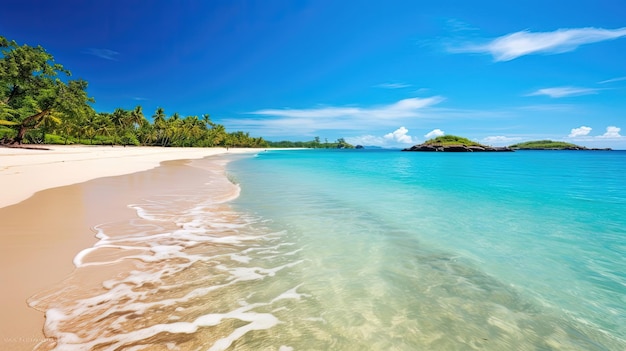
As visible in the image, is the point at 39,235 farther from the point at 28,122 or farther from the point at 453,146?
the point at 453,146

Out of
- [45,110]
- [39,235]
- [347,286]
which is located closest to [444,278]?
[347,286]

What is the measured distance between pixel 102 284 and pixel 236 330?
247 cm

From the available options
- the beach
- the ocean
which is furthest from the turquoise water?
A: the beach

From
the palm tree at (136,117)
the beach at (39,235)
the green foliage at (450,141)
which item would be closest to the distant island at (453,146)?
the green foliage at (450,141)

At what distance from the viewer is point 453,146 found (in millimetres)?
139000

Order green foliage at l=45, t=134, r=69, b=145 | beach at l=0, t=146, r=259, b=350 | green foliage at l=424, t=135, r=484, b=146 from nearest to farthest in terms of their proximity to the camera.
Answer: beach at l=0, t=146, r=259, b=350, green foliage at l=45, t=134, r=69, b=145, green foliage at l=424, t=135, r=484, b=146

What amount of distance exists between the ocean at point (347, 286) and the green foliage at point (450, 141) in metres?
154

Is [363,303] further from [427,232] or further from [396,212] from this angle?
[396,212]

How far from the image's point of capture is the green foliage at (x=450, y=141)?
147m

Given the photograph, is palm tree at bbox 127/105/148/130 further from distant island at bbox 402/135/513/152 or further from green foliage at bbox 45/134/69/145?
distant island at bbox 402/135/513/152

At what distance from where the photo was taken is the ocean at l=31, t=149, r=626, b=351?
10.9 feet

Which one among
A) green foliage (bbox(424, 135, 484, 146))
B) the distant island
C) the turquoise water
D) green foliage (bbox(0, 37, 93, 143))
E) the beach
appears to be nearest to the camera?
the beach

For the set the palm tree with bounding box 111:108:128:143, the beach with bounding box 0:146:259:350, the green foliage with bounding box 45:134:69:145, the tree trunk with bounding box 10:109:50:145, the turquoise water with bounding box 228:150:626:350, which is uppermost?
the palm tree with bounding box 111:108:128:143

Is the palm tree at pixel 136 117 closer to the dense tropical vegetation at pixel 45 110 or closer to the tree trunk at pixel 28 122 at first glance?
the dense tropical vegetation at pixel 45 110
